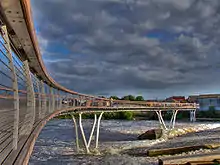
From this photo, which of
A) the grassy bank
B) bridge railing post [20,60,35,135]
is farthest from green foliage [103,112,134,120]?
bridge railing post [20,60,35,135]

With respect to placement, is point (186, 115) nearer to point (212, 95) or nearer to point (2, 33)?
point (212, 95)

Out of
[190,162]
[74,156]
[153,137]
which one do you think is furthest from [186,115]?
[190,162]

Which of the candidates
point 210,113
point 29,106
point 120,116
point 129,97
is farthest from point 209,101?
point 29,106

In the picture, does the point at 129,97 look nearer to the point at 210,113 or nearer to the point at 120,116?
the point at 120,116

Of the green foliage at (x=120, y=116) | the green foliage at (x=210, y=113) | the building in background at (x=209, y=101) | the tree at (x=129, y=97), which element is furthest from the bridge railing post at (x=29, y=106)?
the tree at (x=129, y=97)

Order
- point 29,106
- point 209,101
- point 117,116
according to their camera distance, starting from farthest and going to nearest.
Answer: point 117,116
point 209,101
point 29,106

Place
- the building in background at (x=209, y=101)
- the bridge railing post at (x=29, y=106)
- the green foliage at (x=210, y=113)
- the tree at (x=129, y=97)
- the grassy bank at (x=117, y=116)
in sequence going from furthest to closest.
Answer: the tree at (x=129, y=97) → the grassy bank at (x=117, y=116) → the building in background at (x=209, y=101) → the green foliage at (x=210, y=113) → the bridge railing post at (x=29, y=106)

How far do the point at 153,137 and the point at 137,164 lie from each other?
1589 cm

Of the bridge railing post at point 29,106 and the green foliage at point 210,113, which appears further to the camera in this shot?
the green foliage at point 210,113

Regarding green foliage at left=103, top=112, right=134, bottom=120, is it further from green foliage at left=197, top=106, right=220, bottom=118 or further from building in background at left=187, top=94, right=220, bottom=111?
building in background at left=187, top=94, right=220, bottom=111

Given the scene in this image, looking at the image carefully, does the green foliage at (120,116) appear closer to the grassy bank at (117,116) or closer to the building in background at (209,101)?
the grassy bank at (117,116)

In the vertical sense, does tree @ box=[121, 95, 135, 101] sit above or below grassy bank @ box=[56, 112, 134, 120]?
above

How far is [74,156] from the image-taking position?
21.2 m

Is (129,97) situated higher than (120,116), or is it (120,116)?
(129,97)
